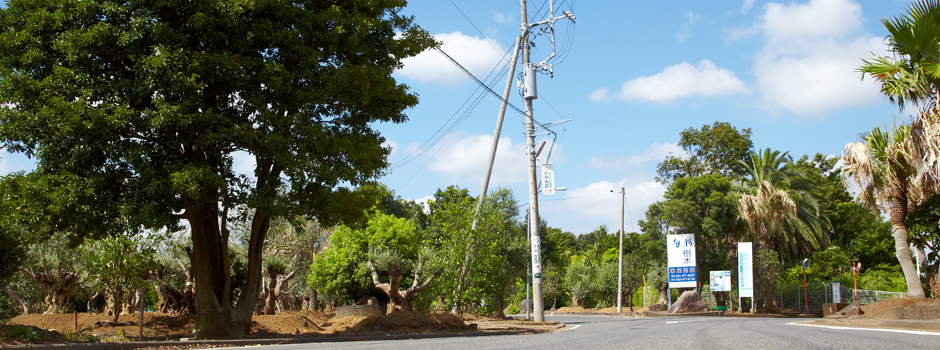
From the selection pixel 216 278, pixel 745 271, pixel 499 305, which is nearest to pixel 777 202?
pixel 745 271

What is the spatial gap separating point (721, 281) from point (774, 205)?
5.55 metres

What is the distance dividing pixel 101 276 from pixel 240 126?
5296 millimetres

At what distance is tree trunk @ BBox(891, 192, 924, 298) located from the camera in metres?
14.9

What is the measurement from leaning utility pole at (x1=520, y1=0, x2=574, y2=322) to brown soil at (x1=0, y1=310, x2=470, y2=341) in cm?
428

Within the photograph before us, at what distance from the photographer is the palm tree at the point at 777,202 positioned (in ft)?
119

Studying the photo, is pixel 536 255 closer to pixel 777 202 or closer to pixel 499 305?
pixel 499 305

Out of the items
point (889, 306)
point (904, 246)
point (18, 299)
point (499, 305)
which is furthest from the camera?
point (499, 305)

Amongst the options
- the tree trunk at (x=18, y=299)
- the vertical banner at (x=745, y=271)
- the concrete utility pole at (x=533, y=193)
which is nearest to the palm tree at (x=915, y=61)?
the concrete utility pole at (x=533, y=193)

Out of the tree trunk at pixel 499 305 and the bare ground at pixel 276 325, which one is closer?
the bare ground at pixel 276 325

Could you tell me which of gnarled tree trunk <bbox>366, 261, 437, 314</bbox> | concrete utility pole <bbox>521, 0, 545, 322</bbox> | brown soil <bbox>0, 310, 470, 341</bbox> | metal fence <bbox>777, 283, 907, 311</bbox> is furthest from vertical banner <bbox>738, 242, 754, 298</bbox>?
brown soil <bbox>0, 310, 470, 341</bbox>

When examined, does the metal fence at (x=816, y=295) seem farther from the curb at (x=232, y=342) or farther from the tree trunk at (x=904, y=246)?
the curb at (x=232, y=342)

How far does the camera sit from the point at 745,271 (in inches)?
1352

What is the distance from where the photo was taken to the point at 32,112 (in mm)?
10758

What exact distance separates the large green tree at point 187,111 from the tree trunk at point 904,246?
13168 millimetres
